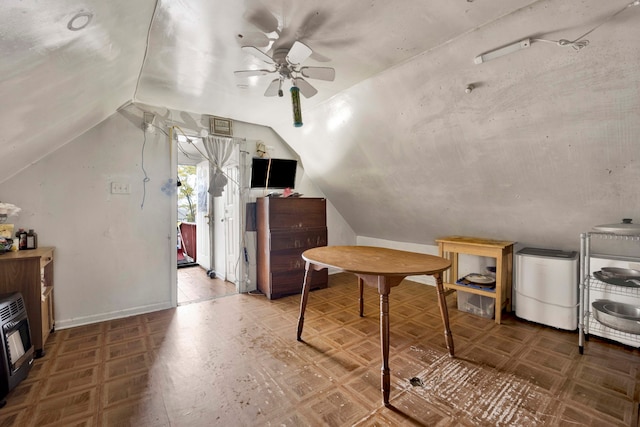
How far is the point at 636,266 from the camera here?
90.6 inches

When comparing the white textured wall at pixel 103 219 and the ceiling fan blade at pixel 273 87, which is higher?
the ceiling fan blade at pixel 273 87

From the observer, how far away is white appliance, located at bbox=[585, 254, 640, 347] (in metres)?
2.30

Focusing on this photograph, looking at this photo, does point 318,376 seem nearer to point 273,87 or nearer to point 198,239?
point 273,87

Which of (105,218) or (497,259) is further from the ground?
(105,218)

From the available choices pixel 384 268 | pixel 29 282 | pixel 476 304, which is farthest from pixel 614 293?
pixel 29 282

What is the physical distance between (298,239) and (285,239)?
20cm

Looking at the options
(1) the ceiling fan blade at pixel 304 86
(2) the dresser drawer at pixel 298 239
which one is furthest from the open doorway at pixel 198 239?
(1) the ceiling fan blade at pixel 304 86

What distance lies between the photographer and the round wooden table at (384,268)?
1.73m

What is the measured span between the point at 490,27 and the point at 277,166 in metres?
2.95

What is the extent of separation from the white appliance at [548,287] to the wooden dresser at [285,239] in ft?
7.77

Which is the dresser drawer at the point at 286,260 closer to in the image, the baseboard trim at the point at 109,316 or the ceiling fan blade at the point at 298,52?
the baseboard trim at the point at 109,316

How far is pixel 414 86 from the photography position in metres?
2.37

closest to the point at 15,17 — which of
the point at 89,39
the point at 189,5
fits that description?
the point at 89,39

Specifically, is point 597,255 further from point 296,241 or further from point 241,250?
point 241,250
